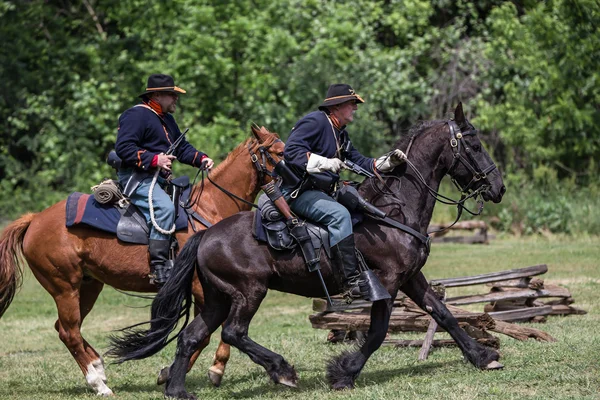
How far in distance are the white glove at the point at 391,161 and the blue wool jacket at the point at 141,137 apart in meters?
2.35

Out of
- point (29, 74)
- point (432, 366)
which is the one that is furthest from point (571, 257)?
point (29, 74)

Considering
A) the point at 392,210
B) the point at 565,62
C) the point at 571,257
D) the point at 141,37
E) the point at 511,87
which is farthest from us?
the point at 141,37

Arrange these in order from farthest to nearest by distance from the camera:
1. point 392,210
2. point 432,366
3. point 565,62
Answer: point 565,62, point 432,366, point 392,210

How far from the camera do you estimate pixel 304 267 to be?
28.1 feet

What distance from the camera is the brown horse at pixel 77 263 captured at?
9.57 metres

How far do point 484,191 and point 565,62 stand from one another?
1656cm

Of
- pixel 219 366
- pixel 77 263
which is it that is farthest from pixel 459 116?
pixel 77 263

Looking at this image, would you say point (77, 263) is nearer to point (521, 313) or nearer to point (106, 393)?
point (106, 393)

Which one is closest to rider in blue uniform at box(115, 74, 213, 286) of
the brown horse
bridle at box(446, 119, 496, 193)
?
the brown horse

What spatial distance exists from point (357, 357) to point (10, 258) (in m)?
3.95

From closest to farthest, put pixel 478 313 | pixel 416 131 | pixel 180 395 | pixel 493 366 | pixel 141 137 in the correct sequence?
1. pixel 180 395
2. pixel 493 366
3. pixel 416 131
4. pixel 141 137
5. pixel 478 313

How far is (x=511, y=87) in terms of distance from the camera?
1050 inches

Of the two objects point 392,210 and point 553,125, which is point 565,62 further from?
point 392,210

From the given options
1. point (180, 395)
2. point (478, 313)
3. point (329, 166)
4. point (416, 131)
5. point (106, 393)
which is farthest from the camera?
point (478, 313)
